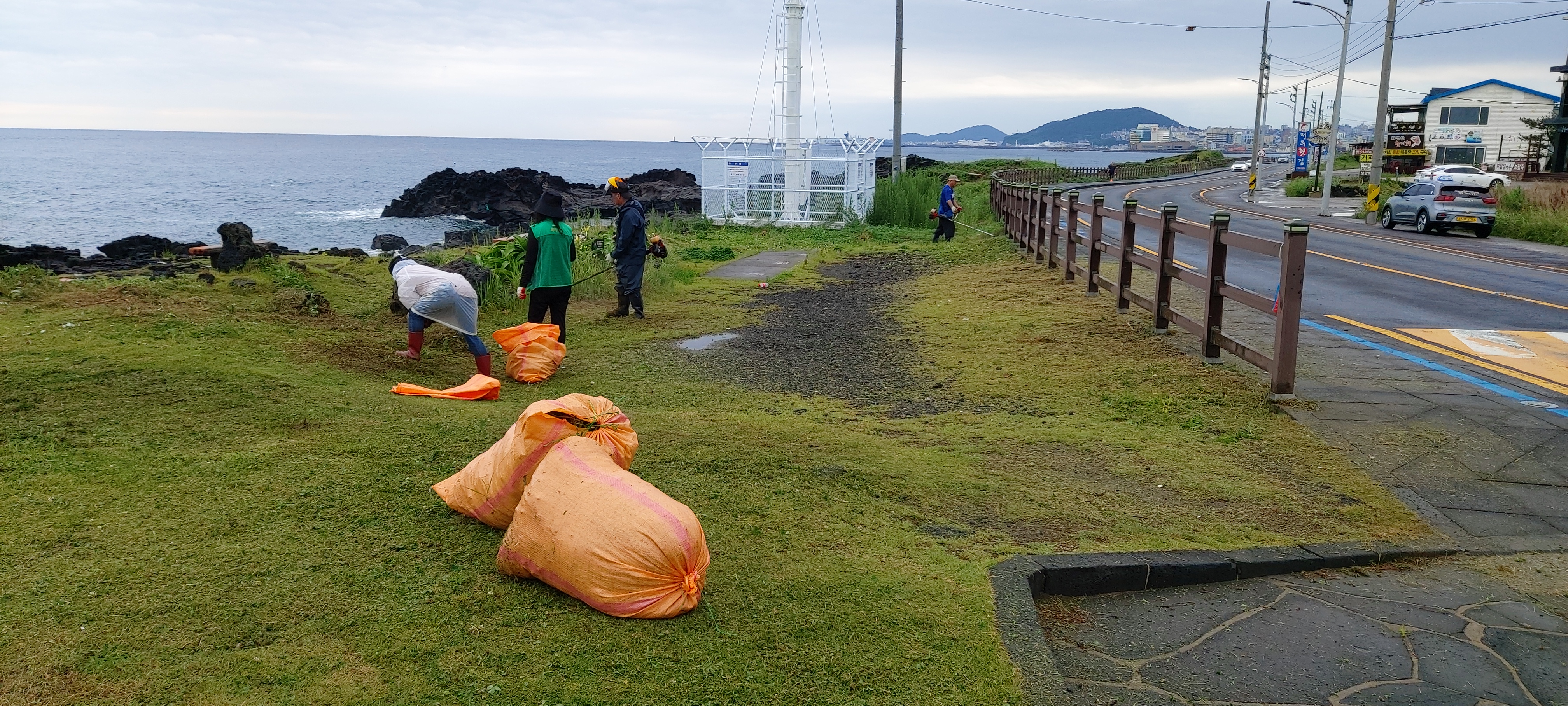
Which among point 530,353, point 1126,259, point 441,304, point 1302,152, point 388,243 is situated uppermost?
point 1302,152

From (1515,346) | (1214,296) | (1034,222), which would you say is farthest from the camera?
(1034,222)

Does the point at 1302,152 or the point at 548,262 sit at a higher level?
the point at 1302,152

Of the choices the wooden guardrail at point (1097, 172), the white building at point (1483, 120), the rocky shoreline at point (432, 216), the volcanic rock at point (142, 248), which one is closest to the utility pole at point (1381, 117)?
the wooden guardrail at point (1097, 172)

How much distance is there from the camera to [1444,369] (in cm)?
851

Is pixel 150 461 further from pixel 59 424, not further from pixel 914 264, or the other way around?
pixel 914 264

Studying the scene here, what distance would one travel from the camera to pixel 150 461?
5094mm

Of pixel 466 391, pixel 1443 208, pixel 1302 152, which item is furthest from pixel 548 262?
pixel 1302 152

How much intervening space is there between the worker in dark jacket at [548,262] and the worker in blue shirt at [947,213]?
12944 mm

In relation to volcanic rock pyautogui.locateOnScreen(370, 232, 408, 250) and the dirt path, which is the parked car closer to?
the dirt path

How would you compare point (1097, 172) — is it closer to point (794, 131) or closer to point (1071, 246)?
point (794, 131)

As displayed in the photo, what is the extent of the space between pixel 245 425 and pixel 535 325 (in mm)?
3209

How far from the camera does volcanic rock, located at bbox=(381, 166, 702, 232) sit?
189 ft

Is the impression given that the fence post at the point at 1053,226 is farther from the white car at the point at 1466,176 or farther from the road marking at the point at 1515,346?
the white car at the point at 1466,176

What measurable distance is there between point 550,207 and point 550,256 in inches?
17.5
